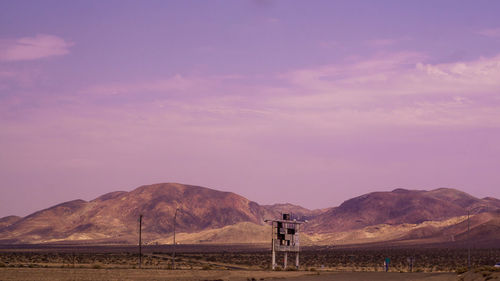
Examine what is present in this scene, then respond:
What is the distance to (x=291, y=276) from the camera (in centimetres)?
5541

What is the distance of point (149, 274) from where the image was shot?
5584 centimetres

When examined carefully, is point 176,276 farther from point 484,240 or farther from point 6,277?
point 484,240

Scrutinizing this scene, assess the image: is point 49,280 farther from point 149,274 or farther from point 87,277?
point 149,274

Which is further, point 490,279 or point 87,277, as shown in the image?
point 87,277

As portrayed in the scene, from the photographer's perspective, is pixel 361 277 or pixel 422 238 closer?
pixel 361 277

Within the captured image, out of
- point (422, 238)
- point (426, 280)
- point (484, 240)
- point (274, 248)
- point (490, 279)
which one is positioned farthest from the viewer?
point (422, 238)

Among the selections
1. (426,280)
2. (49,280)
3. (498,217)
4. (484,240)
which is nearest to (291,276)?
(426,280)

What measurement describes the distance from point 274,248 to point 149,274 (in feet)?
54.1

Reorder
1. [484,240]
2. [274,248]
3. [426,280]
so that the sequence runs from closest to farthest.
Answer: [426,280] → [274,248] → [484,240]

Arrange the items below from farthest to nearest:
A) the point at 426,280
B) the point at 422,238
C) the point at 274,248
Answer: the point at 422,238 < the point at 274,248 < the point at 426,280

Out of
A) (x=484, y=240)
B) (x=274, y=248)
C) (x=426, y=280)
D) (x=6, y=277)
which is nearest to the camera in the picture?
(x=426, y=280)

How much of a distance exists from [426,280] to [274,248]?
1025 inches

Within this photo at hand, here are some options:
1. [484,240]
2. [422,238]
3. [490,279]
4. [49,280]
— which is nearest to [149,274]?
[49,280]

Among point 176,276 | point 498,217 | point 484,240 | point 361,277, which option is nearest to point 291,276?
point 361,277
